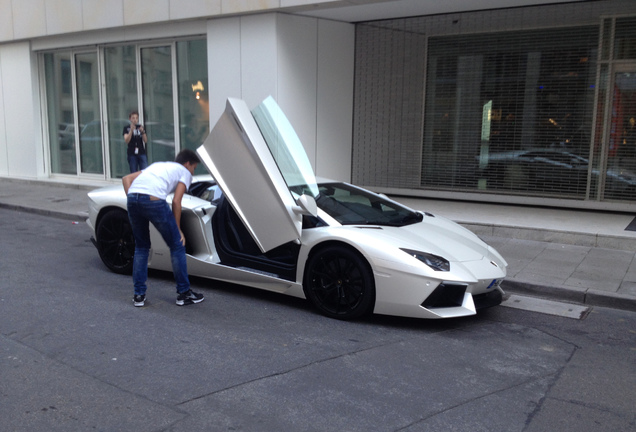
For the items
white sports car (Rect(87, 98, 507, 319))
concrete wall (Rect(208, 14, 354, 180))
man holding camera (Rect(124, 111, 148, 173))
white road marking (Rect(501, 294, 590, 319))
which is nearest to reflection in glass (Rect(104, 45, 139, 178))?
man holding camera (Rect(124, 111, 148, 173))

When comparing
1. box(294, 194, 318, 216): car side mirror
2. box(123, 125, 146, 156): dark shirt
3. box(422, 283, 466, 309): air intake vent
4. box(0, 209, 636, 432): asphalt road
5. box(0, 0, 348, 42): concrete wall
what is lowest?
box(0, 209, 636, 432): asphalt road

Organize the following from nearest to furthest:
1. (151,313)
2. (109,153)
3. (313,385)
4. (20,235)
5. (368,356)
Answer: (313,385) < (368,356) < (151,313) < (20,235) < (109,153)

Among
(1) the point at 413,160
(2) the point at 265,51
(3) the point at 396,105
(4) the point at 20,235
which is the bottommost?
(4) the point at 20,235

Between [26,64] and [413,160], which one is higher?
[26,64]

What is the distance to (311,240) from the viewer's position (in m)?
5.53

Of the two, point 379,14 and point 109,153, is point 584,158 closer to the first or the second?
point 379,14

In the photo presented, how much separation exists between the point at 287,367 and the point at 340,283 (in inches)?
49.0

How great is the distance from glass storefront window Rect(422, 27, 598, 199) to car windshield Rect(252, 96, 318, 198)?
23.6ft

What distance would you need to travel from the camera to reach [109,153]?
1545 centimetres

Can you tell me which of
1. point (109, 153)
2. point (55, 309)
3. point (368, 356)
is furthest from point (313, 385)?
point (109, 153)

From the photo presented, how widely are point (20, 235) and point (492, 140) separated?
8750mm

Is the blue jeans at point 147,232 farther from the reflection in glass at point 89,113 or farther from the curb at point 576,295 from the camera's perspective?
the reflection in glass at point 89,113

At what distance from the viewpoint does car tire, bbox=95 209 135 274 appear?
668 centimetres

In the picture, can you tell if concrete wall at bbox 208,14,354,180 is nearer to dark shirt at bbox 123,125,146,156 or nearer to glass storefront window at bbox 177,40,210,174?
glass storefront window at bbox 177,40,210,174
